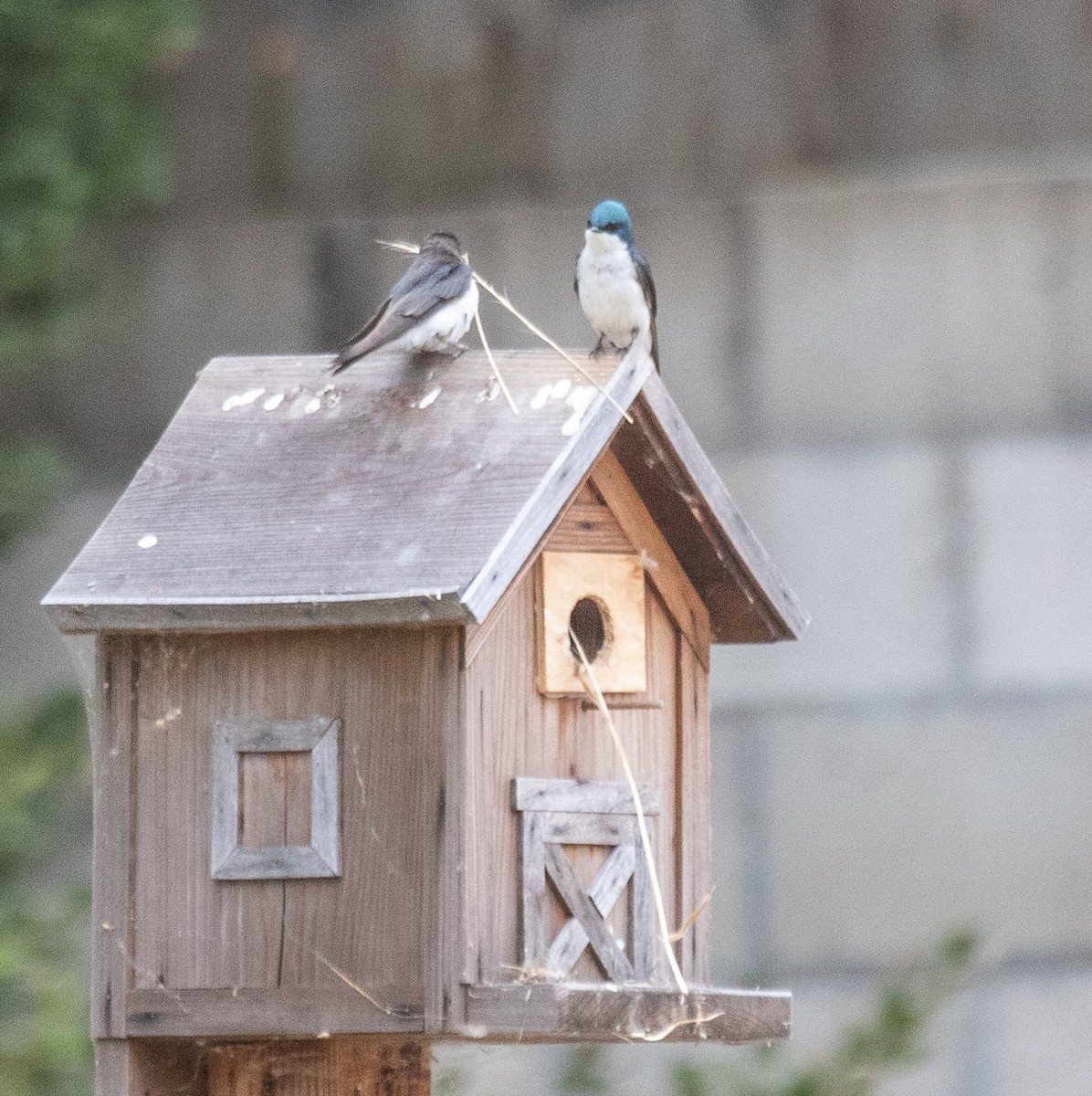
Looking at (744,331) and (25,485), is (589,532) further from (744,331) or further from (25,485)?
(744,331)

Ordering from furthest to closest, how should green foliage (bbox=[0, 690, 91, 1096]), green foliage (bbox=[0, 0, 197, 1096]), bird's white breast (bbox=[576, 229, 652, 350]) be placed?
green foliage (bbox=[0, 0, 197, 1096]) → green foliage (bbox=[0, 690, 91, 1096]) → bird's white breast (bbox=[576, 229, 652, 350])

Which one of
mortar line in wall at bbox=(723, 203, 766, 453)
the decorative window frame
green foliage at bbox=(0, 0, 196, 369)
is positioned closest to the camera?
the decorative window frame

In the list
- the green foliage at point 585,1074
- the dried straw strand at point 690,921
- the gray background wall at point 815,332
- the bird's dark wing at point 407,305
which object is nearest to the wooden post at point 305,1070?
the dried straw strand at point 690,921

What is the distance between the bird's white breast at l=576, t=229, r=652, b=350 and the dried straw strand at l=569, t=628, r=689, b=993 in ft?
4.13

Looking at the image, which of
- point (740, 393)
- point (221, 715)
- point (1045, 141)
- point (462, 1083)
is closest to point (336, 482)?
point (221, 715)

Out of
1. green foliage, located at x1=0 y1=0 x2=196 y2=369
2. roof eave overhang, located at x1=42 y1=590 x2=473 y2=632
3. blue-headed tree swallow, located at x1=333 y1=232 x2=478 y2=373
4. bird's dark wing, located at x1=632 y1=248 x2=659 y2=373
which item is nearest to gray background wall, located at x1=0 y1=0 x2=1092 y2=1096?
green foliage, located at x1=0 y1=0 x2=196 y2=369

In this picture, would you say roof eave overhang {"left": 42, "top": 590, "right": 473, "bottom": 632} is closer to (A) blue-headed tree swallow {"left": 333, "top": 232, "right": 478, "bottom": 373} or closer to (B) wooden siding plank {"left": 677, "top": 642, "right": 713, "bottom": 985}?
(A) blue-headed tree swallow {"left": 333, "top": 232, "right": 478, "bottom": 373}

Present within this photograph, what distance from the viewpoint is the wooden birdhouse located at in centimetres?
299

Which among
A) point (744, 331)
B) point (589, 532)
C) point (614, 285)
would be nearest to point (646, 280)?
point (614, 285)

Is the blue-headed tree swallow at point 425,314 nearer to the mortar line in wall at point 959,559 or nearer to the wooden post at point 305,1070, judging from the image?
the wooden post at point 305,1070

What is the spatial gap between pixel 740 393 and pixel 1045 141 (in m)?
1.30

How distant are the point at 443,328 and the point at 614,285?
110 cm

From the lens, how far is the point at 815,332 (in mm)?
6789

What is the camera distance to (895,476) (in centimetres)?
672
